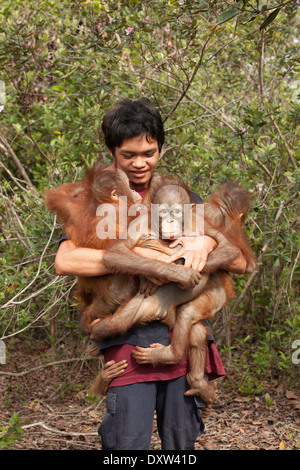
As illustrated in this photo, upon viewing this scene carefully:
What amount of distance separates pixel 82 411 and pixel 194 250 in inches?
94.9

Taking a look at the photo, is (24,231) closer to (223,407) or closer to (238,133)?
(238,133)

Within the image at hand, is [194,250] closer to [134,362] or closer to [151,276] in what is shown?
[151,276]

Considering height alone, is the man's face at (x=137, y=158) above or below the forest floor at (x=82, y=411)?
above

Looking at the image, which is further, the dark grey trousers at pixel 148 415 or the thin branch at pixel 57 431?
the thin branch at pixel 57 431

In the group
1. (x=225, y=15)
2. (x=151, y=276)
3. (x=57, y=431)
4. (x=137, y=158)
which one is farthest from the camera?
(x=57, y=431)

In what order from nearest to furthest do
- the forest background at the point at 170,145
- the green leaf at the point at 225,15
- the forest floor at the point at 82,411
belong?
the green leaf at the point at 225,15 < the forest floor at the point at 82,411 < the forest background at the point at 170,145

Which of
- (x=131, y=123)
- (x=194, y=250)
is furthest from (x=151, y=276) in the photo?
(x=131, y=123)

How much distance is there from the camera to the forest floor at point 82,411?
365cm

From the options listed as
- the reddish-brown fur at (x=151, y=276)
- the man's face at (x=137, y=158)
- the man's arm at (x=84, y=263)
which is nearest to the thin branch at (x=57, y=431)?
the reddish-brown fur at (x=151, y=276)

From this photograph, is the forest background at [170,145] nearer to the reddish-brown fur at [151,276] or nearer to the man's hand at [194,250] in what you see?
the reddish-brown fur at [151,276]

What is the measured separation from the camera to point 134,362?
217cm

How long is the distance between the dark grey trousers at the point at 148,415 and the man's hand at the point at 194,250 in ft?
1.63

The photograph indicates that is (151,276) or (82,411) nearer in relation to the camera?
(151,276)

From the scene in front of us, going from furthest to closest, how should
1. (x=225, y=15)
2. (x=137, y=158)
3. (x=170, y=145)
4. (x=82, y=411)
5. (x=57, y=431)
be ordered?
(x=170, y=145)
(x=82, y=411)
(x=57, y=431)
(x=137, y=158)
(x=225, y=15)
